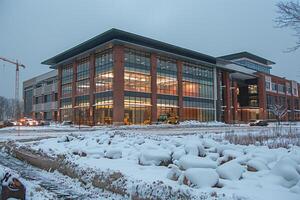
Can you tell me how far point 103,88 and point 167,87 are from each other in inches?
549

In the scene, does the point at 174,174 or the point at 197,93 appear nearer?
the point at 174,174

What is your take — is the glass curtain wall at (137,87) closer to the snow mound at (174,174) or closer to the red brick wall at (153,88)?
the red brick wall at (153,88)

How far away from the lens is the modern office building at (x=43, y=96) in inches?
3573

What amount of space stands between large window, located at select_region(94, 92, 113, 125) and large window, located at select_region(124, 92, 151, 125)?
116 inches

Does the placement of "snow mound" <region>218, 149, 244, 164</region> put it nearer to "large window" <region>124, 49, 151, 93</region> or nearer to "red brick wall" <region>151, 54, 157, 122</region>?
"large window" <region>124, 49, 151, 93</region>

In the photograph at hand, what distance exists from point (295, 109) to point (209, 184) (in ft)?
428

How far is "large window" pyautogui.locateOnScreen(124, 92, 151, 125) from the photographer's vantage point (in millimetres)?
59906

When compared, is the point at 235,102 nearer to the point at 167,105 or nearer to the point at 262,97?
the point at 262,97

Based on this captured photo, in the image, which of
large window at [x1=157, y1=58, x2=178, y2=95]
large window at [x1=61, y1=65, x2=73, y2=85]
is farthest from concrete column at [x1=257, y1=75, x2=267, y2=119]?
large window at [x1=61, y1=65, x2=73, y2=85]

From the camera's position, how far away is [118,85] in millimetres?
58719

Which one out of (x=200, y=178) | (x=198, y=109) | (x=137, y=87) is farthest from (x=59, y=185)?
(x=198, y=109)

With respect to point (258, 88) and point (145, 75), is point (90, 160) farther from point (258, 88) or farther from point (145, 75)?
point (258, 88)

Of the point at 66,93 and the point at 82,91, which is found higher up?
the point at 66,93

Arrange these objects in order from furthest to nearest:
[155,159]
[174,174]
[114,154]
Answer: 1. [114,154]
2. [155,159]
3. [174,174]
